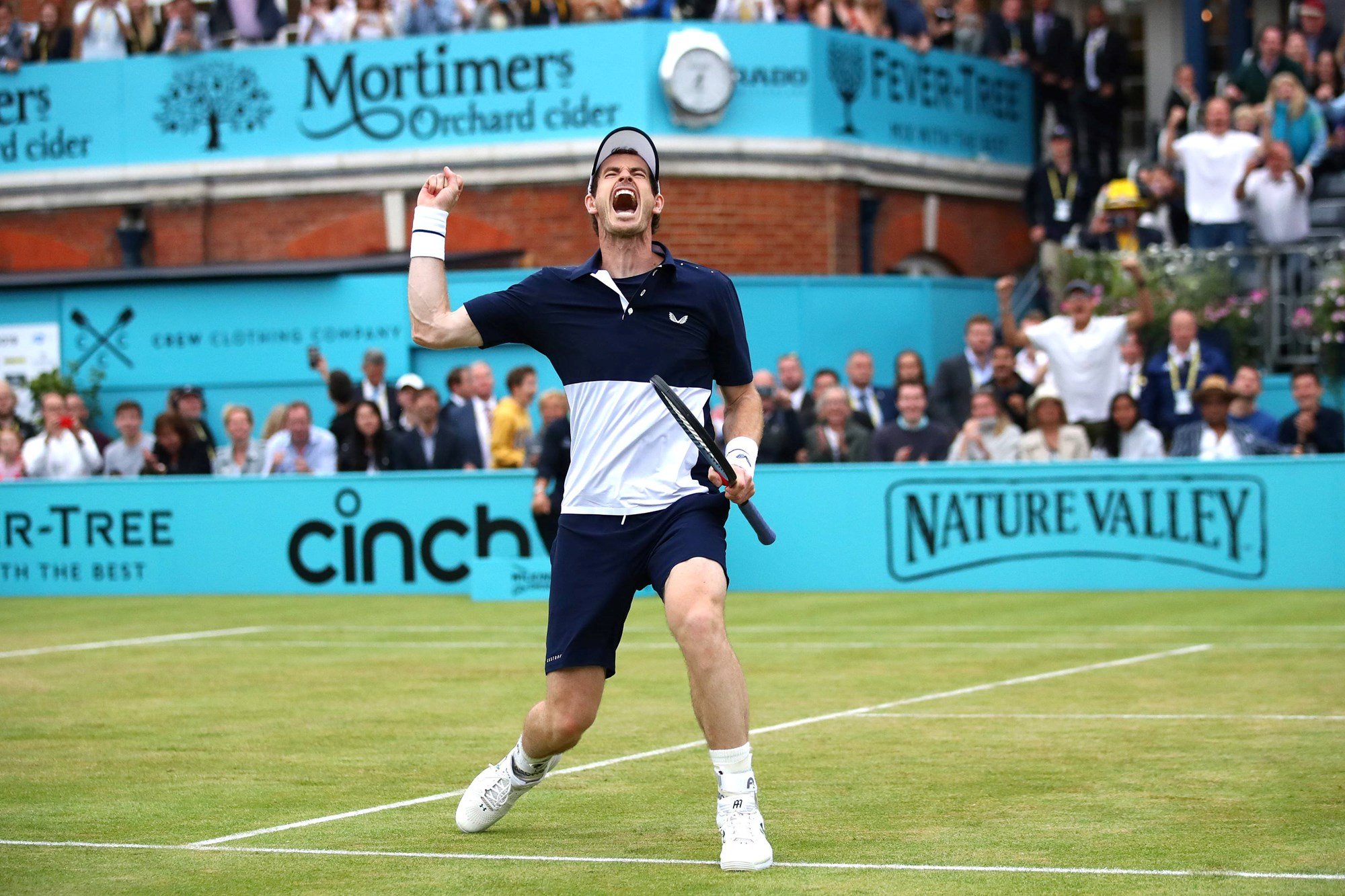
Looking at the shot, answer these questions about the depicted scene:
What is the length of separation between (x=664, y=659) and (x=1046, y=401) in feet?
19.6

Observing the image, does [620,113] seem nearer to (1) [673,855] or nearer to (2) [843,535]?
(2) [843,535]

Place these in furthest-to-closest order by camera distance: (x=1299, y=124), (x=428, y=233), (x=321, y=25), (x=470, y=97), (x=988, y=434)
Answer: (x=321, y=25)
(x=470, y=97)
(x=1299, y=124)
(x=988, y=434)
(x=428, y=233)

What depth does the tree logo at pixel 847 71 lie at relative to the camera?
24266mm

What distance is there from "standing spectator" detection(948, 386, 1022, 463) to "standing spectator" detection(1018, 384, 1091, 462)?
0.51ft

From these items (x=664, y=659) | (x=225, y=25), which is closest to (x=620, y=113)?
(x=225, y=25)

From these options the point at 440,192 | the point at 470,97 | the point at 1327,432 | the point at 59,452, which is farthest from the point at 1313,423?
the point at 440,192

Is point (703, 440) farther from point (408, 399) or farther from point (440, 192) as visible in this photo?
point (408, 399)

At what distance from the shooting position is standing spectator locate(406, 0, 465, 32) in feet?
80.1

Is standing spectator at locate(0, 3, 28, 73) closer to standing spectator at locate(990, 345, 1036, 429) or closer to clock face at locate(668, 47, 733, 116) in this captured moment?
clock face at locate(668, 47, 733, 116)

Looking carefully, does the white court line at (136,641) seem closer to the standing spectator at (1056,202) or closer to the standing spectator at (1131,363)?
the standing spectator at (1131,363)

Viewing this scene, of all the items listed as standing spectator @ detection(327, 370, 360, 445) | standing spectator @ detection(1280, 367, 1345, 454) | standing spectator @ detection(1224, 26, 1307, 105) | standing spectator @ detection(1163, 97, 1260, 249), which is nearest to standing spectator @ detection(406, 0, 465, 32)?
standing spectator @ detection(327, 370, 360, 445)

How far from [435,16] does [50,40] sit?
17.6ft

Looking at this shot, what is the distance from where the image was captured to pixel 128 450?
21.2 metres

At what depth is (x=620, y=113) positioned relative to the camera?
930 inches
